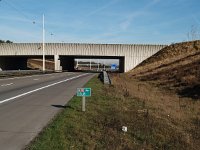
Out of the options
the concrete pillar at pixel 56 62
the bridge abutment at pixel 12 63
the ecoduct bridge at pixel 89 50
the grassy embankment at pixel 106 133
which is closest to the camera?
the grassy embankment at pixel 106 133

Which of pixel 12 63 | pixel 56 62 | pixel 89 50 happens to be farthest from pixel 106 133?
pixel 12 63

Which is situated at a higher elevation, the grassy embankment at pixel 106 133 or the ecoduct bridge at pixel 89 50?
the ecoduct bridge at pixel 89 50

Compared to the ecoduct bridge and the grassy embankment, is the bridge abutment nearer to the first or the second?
the ecoduct bridge

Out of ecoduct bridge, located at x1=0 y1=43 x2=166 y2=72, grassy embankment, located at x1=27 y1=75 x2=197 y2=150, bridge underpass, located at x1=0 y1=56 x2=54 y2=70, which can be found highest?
ecoduct bridge, located at x1=0 y1=43 x2=166 y2=72

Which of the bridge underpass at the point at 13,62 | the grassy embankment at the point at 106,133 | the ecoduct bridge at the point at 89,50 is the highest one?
the ecoduct bridge at the point at 89,50

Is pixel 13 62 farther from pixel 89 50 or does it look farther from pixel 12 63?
pixel 89 50

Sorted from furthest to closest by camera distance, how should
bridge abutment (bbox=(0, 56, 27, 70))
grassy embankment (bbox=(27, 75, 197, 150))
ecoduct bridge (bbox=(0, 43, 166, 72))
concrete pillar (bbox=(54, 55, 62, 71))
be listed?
bridge abutment (bbox=(0, 56, 27, 70)) < concrete pillar (bbox=(54, 55, 62, 71)) < ecoduct bridge (bbox=(0, 43, 166, 72)) < grassy embankment (bbox=(27, 75, 197, 150))

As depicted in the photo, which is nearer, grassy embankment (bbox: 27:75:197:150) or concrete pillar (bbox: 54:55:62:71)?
grassy embankment (bbox: 27:75:197:150)

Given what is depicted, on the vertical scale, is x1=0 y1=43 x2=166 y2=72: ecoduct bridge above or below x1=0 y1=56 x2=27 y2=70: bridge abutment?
above

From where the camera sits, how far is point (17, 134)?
29.4 ft

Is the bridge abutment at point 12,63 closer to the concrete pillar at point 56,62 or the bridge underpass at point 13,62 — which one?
the bridge underpass at point 13,62

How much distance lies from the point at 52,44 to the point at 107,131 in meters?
67.9

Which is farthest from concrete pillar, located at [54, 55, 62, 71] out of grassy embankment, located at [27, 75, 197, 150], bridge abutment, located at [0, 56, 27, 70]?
grassy embankment, located at [27, 75, 197, 150]

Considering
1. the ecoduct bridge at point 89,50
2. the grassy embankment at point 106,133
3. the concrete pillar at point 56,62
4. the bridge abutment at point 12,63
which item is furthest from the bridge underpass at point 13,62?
the grassy embankment at point 106,133
